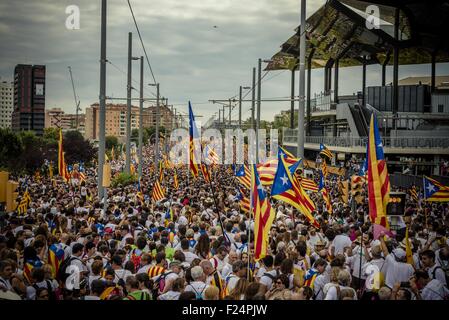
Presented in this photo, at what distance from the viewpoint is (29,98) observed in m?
129

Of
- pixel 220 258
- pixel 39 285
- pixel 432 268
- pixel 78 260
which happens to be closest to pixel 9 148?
pixel 78 260

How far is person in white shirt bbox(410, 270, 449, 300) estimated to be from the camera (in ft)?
24.9

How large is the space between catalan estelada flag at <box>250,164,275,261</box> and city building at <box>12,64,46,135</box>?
366ft

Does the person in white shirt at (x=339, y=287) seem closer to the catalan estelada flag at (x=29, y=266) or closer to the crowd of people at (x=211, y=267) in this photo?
the crowd of people at (x=211, y=267)

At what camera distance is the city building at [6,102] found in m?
129

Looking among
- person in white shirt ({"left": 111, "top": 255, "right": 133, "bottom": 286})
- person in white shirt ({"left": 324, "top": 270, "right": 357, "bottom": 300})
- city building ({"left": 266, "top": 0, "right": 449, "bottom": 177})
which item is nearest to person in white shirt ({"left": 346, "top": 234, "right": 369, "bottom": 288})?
person in white shirt ({"left": 324, "top": 270, "right": 357, "bottom": 300})

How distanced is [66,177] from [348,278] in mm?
16366

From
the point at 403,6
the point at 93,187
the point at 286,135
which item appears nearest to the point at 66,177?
the point at 93,187

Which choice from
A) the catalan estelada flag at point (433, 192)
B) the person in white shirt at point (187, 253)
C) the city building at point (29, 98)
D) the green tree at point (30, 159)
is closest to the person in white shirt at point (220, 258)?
the person in white shirt at point (187, 253)

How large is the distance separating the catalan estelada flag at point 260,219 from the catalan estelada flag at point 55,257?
3.31 m

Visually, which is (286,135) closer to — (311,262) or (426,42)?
(426,42)

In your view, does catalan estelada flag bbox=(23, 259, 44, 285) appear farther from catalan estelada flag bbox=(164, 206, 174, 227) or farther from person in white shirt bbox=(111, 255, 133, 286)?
catalan estelada flag bbox=(164, 206, 174, 227)
